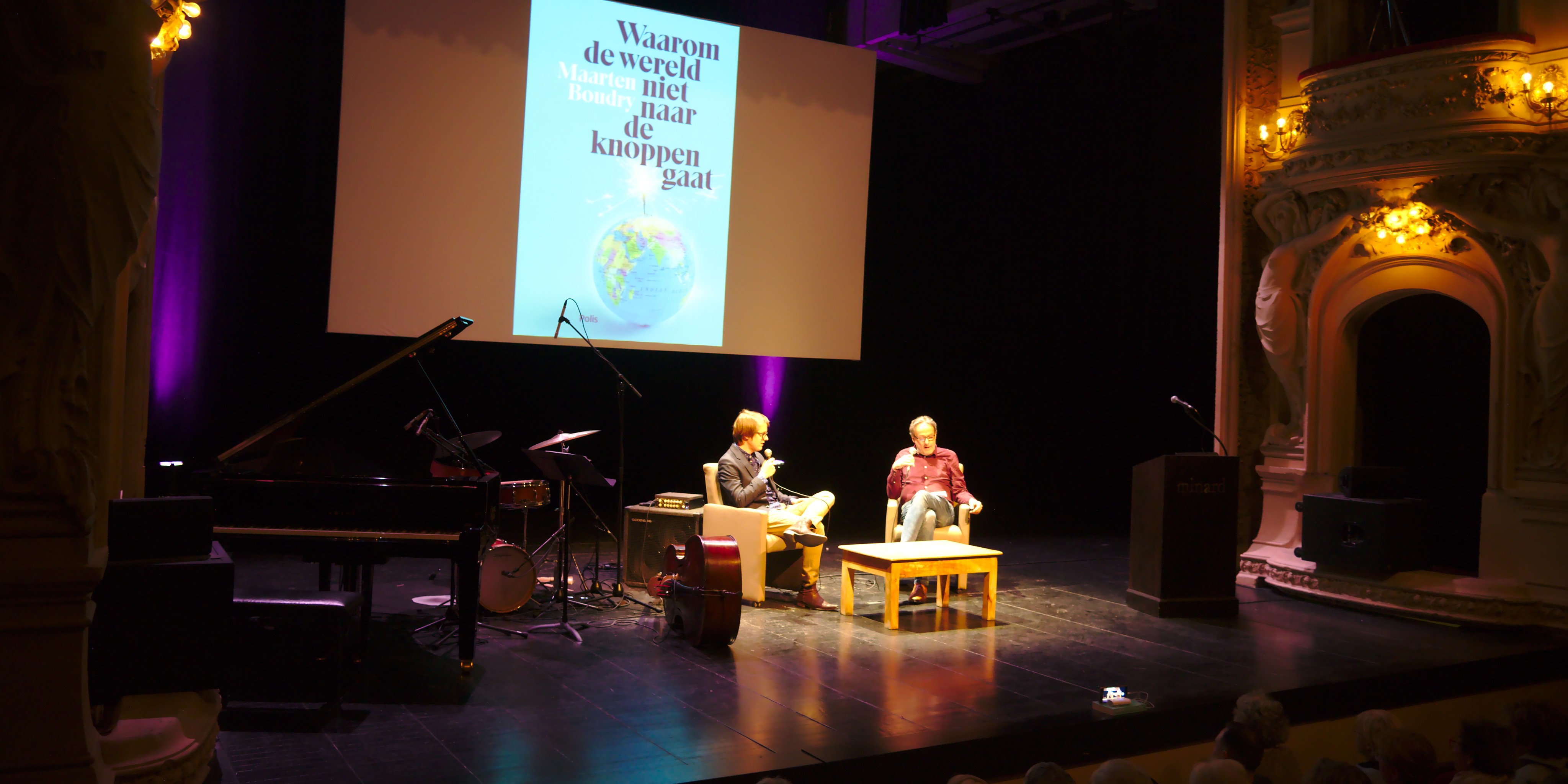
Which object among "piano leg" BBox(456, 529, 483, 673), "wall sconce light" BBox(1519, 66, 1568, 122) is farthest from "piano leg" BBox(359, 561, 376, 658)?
"wall sconce light" BBox(1519, 66, 1568, 122)

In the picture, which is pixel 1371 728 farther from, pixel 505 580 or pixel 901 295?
pixel 901 295

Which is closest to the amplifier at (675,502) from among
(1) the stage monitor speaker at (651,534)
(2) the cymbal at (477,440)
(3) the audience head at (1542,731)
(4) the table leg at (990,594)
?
(1) the stage monitor speaker at (651,534)

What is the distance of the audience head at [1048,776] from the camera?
243 centimetres

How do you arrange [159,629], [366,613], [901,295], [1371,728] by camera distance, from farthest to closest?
[901,295] < [366,613] < [1371,728] < [159,629]

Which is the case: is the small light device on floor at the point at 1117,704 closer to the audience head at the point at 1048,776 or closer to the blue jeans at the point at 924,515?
the audience head at the point at 1048,776

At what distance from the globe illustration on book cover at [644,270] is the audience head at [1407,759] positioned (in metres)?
5.57

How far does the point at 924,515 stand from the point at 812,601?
91cm

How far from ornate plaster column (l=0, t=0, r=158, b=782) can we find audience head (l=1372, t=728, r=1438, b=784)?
3218mm

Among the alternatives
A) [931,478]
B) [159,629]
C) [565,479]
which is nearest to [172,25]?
[159,629]

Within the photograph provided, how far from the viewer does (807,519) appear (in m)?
6.33

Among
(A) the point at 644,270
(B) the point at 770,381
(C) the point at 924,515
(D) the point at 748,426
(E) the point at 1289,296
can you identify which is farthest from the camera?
(B) the point at 770,381

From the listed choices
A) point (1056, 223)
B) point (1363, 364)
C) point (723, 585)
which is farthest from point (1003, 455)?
point (723, 585)

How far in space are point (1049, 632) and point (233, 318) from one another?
5.58 metres

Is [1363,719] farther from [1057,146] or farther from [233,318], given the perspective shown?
[1057,146]
